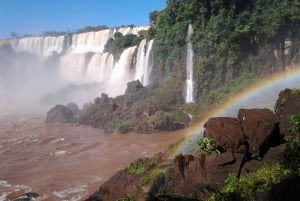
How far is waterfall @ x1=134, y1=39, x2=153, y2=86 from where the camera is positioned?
37719mm

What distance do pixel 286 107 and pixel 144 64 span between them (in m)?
26.5

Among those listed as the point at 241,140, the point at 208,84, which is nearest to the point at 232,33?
A: the point at 208,84

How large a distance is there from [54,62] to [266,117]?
50.3 metres

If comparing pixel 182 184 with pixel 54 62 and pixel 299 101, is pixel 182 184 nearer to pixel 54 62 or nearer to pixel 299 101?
pixel 299 101

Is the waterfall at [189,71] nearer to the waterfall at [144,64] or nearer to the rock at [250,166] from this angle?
the waterfall at [144,64]

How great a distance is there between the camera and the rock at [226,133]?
11.7 metres

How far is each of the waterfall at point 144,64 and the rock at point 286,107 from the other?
24.5 meters

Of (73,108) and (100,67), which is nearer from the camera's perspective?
(73,108)

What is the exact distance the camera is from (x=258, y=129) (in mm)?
11922

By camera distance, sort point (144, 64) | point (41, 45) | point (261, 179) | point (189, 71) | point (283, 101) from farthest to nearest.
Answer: point (41, 45)
point (144, 64)
point (189, 71)
point (283, 101)
point (261, 179)

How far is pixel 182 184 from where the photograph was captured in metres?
11.1

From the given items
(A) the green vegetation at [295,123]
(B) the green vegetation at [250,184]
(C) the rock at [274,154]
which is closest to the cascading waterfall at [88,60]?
(A) the green vegetation at [295,123]

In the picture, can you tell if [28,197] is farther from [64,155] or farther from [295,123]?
[295,123]

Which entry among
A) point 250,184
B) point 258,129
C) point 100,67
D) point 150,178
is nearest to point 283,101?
point 258,129
